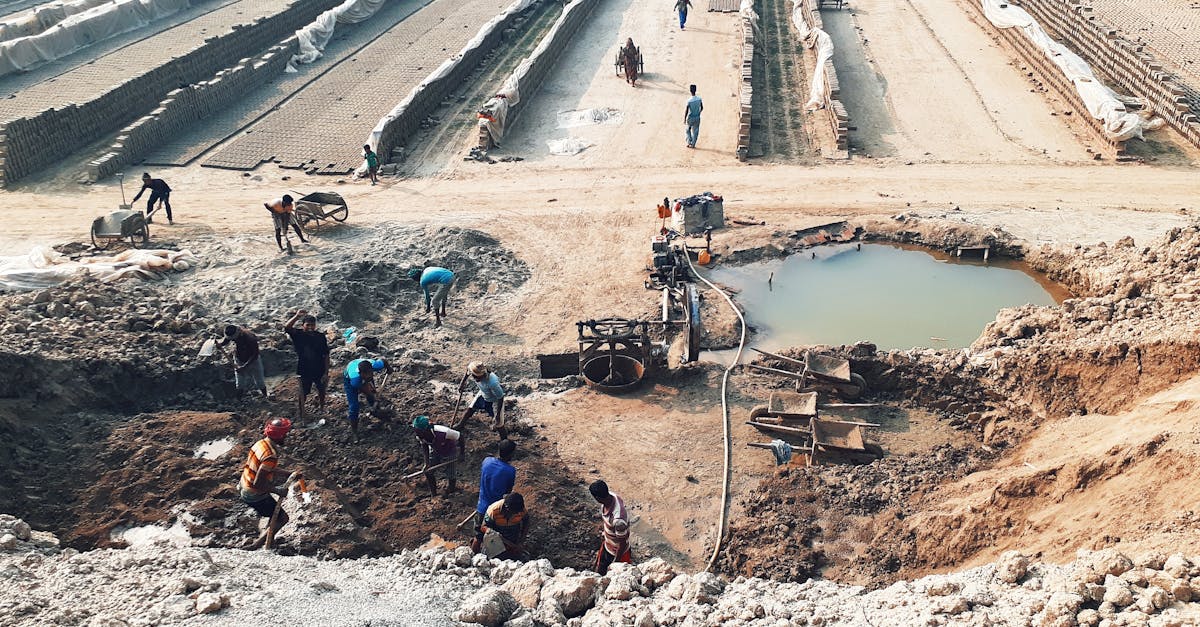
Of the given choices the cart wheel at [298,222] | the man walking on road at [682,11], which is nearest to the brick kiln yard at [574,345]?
the cart wheel at [298,222]

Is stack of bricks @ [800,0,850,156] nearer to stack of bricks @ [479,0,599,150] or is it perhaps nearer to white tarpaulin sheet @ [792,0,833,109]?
white tarpaulin sheet @ [792,0,833,109]

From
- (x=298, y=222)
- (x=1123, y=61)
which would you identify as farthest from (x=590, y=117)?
(x=1123, y=61)

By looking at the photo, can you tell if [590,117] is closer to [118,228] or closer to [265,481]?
[118,228]

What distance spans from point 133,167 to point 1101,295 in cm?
1763

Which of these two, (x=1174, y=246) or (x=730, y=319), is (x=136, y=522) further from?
(x=1174, y=246)

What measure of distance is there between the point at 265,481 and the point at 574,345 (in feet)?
17.1

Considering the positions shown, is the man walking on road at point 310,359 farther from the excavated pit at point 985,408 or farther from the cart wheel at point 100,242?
the cart wheel at point 100,242

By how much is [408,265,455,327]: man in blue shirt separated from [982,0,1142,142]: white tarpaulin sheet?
13.8 m

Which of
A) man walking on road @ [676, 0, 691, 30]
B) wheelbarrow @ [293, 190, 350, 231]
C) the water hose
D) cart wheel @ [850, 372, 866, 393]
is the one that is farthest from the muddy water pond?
man walking on road @ [676, 0, 691, 30]

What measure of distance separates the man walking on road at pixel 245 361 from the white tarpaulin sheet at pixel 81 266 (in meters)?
3.58

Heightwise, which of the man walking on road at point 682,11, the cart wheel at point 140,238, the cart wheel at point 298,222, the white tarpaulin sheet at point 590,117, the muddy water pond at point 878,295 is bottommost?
the muddy water pond at point 878,295

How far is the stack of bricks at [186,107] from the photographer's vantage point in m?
18.6

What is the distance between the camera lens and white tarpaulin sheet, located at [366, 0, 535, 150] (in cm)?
1877

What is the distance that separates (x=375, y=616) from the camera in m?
6.68
